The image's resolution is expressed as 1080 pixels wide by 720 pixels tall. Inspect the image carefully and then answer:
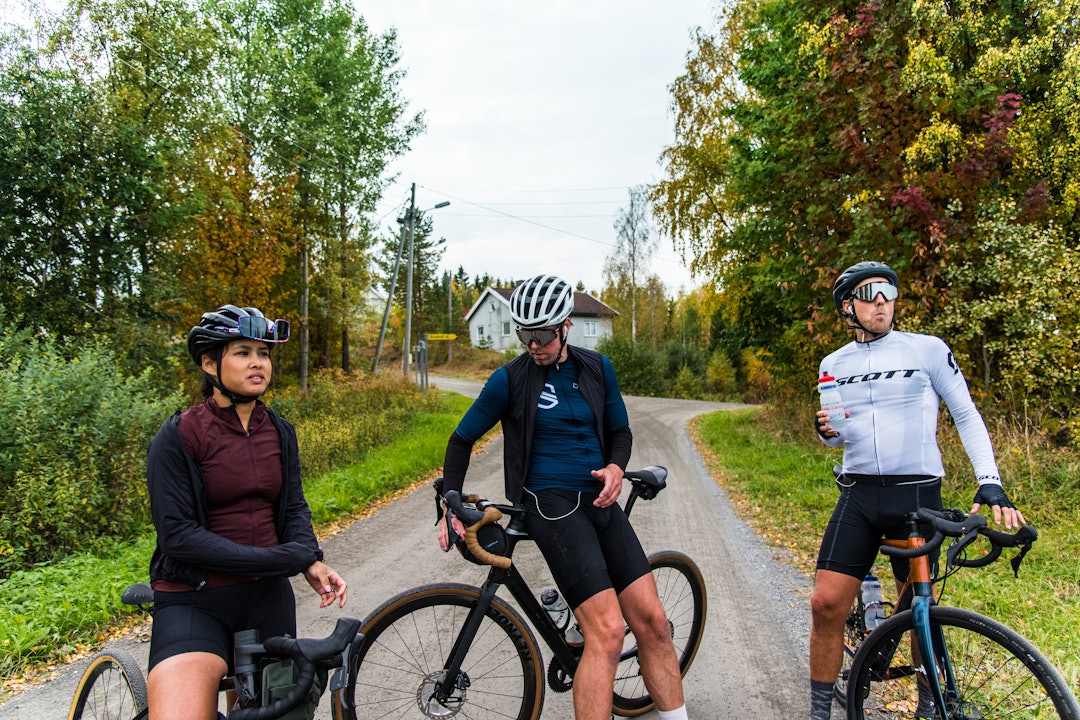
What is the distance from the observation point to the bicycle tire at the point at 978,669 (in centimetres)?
209

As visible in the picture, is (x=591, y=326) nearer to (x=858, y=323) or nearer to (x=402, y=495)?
(x=402, y=495)

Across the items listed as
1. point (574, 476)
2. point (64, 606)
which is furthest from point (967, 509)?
point (64, 606)

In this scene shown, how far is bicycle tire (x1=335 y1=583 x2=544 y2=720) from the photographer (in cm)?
246

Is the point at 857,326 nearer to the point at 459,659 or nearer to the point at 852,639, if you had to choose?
the point at 852,639

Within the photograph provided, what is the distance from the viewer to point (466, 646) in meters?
2.52

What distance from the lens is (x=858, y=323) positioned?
2898mm

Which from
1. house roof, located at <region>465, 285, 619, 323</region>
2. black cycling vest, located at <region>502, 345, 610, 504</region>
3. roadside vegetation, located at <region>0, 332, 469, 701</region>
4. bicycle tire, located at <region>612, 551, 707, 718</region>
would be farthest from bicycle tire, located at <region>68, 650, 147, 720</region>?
house roof, located at <region>465, 285, 619, 323</region>

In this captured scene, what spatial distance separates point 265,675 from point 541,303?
172cm

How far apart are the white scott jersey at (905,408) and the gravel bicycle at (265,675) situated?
7.67 ft

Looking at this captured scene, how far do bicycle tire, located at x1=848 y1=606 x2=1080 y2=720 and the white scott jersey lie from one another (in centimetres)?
65

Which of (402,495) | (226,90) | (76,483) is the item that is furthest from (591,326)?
(76,483)

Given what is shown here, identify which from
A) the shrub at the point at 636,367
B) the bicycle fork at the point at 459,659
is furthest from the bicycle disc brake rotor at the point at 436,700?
the shrub at the point at 636,367

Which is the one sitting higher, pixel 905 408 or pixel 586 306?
pixel 586 306

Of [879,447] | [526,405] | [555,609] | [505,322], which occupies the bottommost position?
[555,609]
